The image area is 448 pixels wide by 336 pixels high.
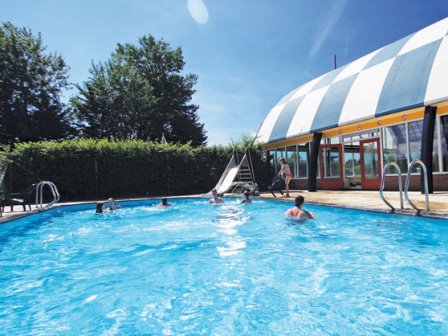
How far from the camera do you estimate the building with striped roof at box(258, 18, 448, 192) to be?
1012cm

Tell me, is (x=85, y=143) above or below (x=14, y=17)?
below

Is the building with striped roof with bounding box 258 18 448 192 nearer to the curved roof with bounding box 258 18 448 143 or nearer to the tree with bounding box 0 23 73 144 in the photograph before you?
the curved roof with bounding box 258 18 448 143

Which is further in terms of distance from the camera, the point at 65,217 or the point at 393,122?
the point at 393,122

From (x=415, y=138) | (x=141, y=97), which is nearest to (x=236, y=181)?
(x=415, y=138)

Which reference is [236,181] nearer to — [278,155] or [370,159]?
[278,155]

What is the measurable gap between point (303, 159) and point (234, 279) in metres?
14.7

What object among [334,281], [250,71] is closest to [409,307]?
[334,281]

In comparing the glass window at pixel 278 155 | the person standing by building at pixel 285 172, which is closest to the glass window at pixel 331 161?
the glass window at pixel 278 155

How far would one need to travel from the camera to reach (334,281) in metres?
3.67

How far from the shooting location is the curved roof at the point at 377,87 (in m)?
9.99

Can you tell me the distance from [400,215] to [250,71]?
16345 millimetres

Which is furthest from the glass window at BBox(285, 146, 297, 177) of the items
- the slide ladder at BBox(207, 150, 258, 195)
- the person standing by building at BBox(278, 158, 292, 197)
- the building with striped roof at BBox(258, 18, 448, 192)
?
the person standing by building at BBox(278, 158, 292, 197)

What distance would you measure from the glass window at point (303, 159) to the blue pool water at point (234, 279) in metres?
10.1

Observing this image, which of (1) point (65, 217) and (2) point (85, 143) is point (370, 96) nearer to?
(1) point (65, 217)
